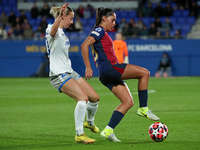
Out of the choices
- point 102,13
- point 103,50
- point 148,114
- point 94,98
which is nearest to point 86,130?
point 94,98

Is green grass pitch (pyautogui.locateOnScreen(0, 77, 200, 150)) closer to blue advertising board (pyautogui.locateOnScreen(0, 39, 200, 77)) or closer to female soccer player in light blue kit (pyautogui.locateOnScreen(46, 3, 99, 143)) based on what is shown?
female soccer player in light blue kit (pyautogui.locateOnScreen(46, 3, 99, 143))

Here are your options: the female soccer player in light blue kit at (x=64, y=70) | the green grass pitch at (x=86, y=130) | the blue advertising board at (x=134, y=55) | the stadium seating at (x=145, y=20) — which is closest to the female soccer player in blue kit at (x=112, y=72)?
the female soccer player in light blue kit at (x=64, y=70)

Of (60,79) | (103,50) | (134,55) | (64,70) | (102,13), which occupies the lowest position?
(134,55)

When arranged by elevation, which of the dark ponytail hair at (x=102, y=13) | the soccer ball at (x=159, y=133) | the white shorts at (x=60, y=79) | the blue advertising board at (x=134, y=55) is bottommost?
the blue advertising board at (x=134, y=55)

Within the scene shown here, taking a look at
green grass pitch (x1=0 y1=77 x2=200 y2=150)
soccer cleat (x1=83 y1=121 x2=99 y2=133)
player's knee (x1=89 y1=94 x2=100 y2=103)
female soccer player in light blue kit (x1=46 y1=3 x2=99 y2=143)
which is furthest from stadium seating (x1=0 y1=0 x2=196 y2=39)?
female soccer player in light blue kit (x1=46 y1=3 x2=99 y2=143)

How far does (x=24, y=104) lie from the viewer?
13523 millimetres

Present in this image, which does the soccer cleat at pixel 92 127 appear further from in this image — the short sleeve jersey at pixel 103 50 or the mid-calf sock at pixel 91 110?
the short sleeve jersey at pixel 103 50

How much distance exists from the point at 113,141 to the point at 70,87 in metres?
1.12

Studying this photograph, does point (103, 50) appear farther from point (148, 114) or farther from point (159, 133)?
point (159, 133)

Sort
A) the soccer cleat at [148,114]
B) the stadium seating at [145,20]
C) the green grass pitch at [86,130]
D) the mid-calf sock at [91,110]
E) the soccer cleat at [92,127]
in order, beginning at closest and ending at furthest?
the green grass pitch at [86,130] < the soccer cleat at [148,114] < the mid-calf sock at [91,110] < the soccer cleat at [92,127] < the stadium seating at [145,20]

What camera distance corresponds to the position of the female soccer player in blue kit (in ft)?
22.6

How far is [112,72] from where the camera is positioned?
693cm

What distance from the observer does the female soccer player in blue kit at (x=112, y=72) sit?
6898mm

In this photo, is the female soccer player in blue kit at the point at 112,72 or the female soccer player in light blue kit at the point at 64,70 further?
the female soccer player in blue kit at the point at 112,72
